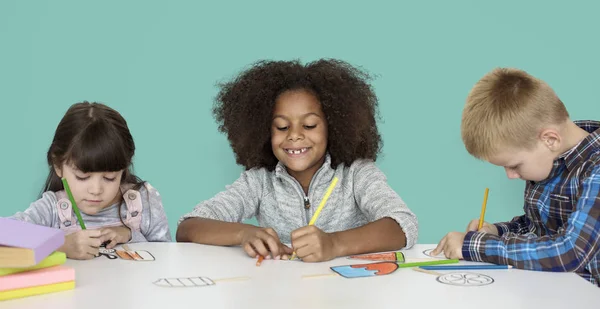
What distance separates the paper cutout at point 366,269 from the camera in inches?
42.9

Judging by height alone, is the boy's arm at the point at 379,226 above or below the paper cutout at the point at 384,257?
above

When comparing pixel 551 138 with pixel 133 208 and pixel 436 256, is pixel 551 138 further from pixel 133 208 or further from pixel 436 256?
pixel 133 208

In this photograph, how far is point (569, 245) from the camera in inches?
43.5

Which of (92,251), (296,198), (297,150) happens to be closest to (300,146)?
(297,150)

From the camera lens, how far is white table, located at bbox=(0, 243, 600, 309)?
919 millimetres

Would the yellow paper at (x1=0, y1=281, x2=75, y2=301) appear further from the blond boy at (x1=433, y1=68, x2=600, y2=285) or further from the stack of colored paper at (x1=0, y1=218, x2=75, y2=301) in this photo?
the blond boy at (x1=433, y1=68, x2=600, y2=285)

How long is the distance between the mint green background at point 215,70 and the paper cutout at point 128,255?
88 cm

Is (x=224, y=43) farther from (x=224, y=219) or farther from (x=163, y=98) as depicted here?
(x=224, y=219)

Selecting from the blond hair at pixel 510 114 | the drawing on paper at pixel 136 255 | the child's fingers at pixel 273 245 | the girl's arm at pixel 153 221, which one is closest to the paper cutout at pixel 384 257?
the child's fingers at pixel 273 245

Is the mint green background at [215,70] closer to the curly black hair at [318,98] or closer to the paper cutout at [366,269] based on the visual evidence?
the curly black hair at [318,98]

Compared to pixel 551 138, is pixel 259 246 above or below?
below

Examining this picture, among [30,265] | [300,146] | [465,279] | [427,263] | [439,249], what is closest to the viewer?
[30,265]

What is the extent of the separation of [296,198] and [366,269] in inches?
21.8

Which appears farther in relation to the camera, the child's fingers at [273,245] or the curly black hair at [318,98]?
the curly black hair at [318,98]
